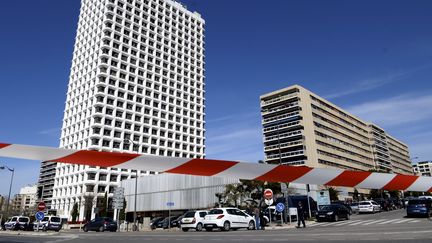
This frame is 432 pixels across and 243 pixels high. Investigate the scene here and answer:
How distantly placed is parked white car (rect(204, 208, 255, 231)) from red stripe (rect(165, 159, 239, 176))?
1861 centimetres

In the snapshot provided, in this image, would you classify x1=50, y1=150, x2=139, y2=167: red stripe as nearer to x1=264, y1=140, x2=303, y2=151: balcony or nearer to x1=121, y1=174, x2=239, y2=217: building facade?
x1=121, y1=174, x2=239, y2=217: building facade

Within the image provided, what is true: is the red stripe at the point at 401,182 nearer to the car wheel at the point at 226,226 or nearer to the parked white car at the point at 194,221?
the car wheel at the point at 226,226

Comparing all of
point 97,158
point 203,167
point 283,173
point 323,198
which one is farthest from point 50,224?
point 283,173

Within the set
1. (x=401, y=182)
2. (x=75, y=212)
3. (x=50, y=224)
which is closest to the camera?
(x=401, y=182)

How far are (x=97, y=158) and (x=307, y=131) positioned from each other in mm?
87747

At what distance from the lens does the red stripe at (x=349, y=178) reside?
13.7 feet

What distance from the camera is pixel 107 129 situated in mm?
83500

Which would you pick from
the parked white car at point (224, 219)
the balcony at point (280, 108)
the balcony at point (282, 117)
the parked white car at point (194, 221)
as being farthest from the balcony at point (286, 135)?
the parked white car at point (224, 219)

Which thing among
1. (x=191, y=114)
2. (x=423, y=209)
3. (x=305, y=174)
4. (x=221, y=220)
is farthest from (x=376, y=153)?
(x=305, y=174)

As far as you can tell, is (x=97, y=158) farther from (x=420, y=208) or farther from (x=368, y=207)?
(x=368, y=207)

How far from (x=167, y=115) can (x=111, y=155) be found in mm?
95144

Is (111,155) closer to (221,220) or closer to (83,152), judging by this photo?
(83,152)

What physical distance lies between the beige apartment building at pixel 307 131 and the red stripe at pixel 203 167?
73165mm

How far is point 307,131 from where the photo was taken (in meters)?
88.2
